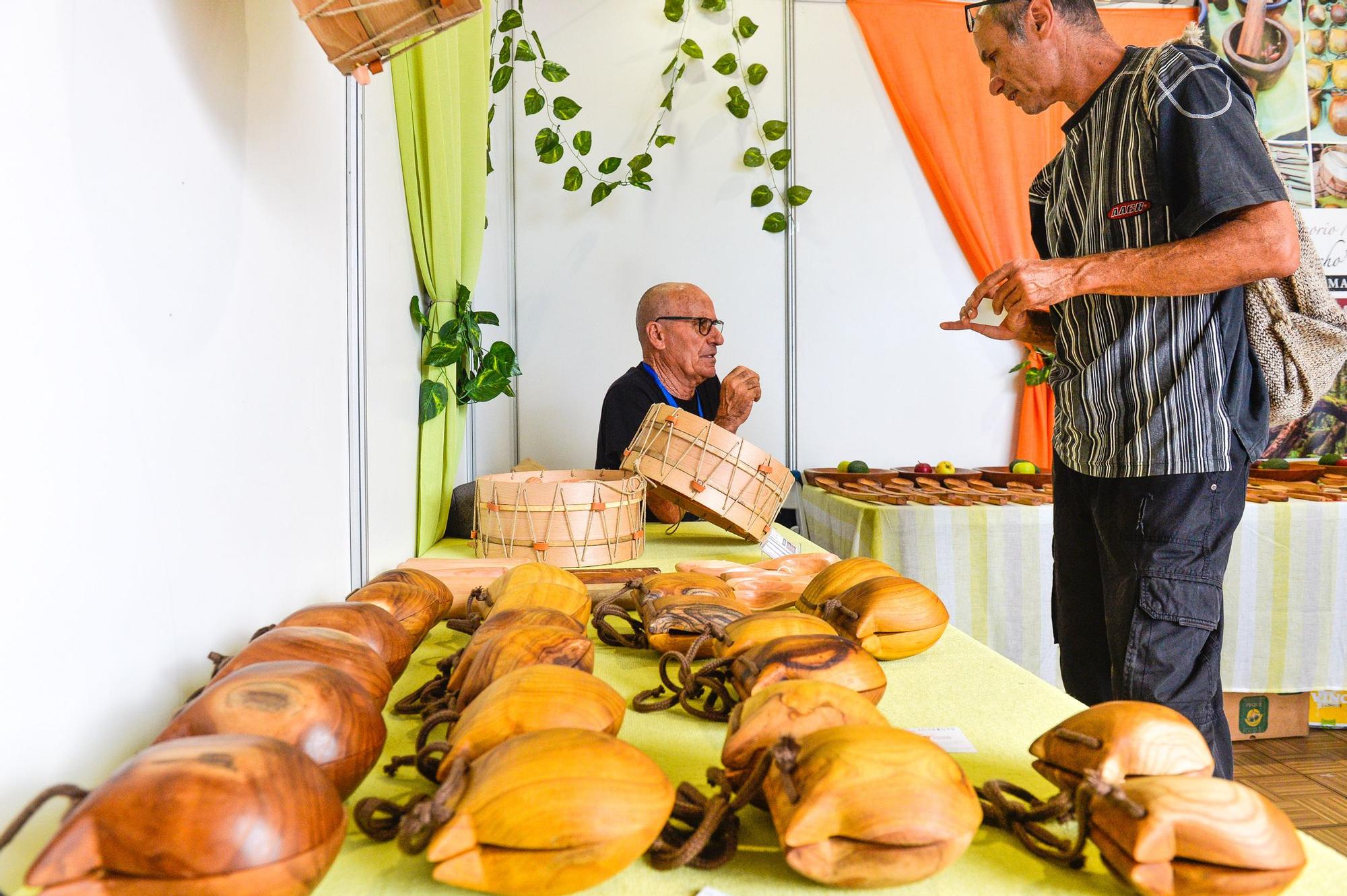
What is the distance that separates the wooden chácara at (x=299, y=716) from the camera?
57 cm

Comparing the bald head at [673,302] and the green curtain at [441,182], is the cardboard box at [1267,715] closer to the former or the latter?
the bald head at [673,302]

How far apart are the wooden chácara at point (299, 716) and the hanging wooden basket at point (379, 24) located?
66cm

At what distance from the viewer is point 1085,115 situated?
158cm

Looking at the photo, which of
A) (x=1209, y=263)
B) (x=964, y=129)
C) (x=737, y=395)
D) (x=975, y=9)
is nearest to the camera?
(x=1209, y=263)

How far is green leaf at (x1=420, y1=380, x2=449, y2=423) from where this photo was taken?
197 centimetres

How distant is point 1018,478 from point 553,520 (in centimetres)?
214

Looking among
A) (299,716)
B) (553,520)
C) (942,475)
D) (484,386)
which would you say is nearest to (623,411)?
(484,386)

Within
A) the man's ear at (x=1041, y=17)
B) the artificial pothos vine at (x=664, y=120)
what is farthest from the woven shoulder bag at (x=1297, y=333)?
the artificial pothos vine at (x=664, y=120)

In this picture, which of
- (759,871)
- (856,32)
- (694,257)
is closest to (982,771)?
(759,871)

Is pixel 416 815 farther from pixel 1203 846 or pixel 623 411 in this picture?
pixel 623 411

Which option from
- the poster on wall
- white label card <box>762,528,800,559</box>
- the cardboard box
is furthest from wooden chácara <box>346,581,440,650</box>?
the poster on wall

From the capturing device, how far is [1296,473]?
3170 millimetres

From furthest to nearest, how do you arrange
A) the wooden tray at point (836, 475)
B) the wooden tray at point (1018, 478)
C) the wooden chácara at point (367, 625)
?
the wooden tray at point (836, 475), the wooden tray at point (1018, 478), the wooden chácara at point (367, 625)

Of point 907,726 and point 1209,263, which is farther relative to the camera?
point 1209,263
